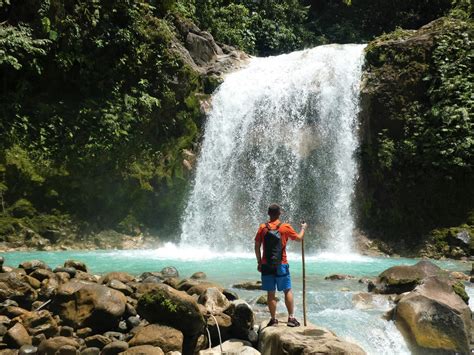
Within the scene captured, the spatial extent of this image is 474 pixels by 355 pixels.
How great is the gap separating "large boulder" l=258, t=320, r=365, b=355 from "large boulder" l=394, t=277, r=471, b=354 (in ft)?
6.05

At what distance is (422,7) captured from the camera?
3050 cm

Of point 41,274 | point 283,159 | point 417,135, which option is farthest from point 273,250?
point 417,135

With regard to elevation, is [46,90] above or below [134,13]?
below

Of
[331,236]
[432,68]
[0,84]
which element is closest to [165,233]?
[331,236]

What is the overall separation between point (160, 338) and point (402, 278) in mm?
5108

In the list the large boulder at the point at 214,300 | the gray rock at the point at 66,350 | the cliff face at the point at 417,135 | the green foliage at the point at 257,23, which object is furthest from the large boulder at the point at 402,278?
the green foliage at the point at 257,23

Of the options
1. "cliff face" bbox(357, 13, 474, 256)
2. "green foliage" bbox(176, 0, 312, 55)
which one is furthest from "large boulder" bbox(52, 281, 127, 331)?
"green foliage" bbox(176, 0, 312, 55)

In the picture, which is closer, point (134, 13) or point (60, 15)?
point (60, 15)

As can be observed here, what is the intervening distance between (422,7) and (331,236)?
19299mm

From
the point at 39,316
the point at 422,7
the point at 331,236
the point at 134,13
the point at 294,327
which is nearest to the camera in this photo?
the point at 294,327

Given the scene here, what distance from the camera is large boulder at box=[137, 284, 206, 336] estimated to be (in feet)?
21.9

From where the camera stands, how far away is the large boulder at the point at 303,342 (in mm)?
5676

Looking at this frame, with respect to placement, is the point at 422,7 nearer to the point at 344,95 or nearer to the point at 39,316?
the point at 344,95

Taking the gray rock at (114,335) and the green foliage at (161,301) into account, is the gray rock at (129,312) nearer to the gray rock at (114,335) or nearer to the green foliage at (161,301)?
the gray rock at (114,335)
